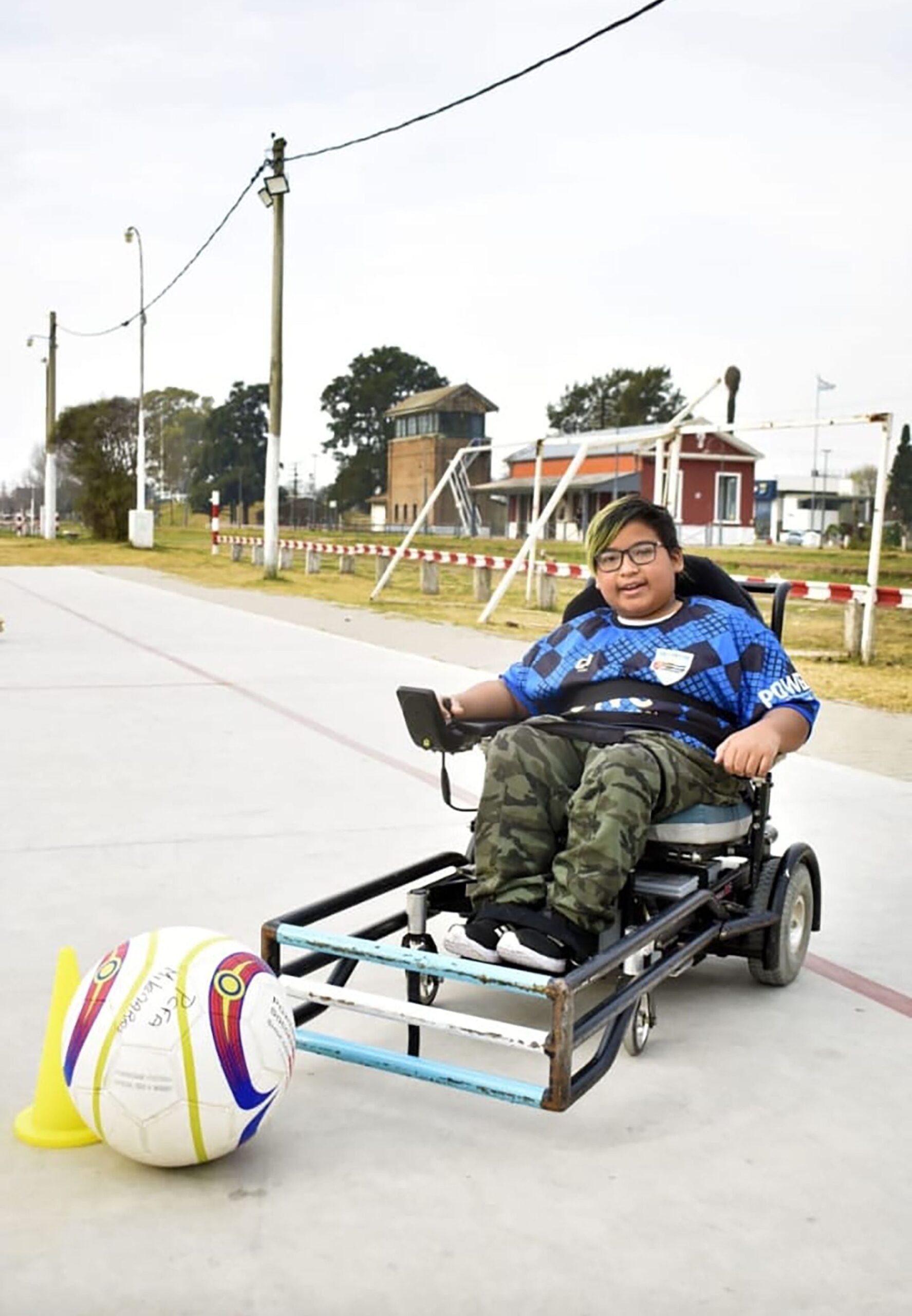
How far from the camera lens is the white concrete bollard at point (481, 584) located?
21.8m

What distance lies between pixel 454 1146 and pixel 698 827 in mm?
1074

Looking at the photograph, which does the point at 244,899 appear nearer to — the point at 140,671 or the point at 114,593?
the point at 140,671

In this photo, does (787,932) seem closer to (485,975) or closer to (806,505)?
(485,975)

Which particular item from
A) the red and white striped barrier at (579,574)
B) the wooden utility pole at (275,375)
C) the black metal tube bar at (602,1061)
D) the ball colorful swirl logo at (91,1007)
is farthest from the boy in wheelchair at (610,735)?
the wooden utility pole at (275,375)

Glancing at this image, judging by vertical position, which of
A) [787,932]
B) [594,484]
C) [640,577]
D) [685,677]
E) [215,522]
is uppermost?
[594,484]

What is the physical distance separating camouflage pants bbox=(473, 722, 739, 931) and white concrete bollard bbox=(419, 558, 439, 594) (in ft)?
63.8

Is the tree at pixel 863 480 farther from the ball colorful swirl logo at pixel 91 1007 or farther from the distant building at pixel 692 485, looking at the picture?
the ball colorful swirl logo at pixel 91 1007

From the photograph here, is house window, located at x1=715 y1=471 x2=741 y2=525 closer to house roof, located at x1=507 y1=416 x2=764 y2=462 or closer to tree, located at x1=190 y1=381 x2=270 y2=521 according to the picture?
house roof, located at x1=507 y1=416 x2=764 y2=462

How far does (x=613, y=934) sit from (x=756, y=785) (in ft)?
2.54

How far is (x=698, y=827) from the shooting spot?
3803mm

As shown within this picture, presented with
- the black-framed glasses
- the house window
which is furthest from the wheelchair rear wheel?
the house window

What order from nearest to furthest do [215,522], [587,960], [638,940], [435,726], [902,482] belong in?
[638,940], [587,960], [435,726], [215,522], [902,482]

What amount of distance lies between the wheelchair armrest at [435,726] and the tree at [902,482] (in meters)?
85.2

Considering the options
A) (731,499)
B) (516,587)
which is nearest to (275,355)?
(516,587)
